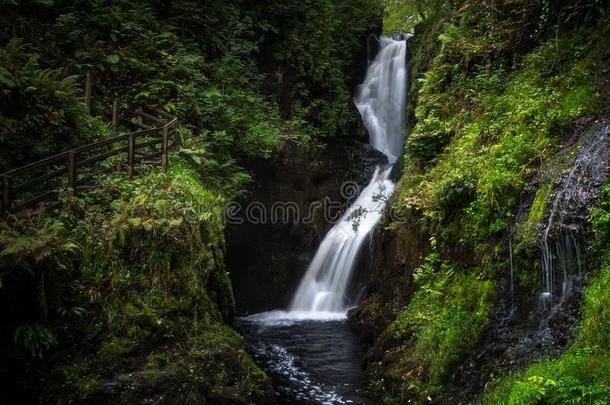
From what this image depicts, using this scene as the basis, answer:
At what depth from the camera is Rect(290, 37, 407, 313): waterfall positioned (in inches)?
581

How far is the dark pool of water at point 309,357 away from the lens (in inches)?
348

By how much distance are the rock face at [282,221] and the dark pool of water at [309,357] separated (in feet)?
5.69

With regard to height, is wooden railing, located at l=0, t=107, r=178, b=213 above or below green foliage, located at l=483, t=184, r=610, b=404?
above

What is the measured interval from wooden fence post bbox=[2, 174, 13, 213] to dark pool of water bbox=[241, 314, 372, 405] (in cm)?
575

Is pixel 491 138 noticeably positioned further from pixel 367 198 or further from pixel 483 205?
pixel 367 198

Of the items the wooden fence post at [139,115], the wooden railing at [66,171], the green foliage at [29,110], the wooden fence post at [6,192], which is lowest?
the wooden fence post at [6,192]

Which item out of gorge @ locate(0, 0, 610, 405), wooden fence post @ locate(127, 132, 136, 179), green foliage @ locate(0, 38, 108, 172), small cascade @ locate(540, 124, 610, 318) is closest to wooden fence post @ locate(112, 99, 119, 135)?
gorge @ locate(0, 0, 610, 405)

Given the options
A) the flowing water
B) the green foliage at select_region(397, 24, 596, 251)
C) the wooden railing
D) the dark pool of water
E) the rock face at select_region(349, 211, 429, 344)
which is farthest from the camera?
the rock face at select_region(349, 211, 429, 344)

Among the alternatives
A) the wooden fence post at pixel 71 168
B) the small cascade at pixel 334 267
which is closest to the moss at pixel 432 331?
the small cascade at pixel 334 267

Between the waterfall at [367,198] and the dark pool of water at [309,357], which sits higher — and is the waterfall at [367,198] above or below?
above

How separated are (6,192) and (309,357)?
6.90 metres

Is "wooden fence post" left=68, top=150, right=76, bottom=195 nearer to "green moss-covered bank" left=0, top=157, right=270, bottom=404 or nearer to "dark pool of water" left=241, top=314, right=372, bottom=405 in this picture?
"green moss-covered bank" left=0, top=157, right=270, bottom=404

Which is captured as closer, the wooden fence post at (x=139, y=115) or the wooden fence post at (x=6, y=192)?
the wooden fence post at (x=6, y=192)

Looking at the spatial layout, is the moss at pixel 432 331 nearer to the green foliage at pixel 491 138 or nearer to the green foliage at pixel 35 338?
the green foliage at pixel 491 138
